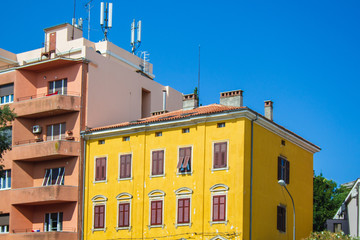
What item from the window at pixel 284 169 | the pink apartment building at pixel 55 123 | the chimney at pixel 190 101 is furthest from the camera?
the pink apartment building at pixel 55 123

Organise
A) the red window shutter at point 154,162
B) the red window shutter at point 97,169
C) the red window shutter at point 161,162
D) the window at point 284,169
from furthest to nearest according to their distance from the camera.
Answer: the red window shutter at point 97,169 → the window at point 284,169 → the red window shutter at point 154,162 → the red window shutter at point 161,162

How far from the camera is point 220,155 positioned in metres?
43.8

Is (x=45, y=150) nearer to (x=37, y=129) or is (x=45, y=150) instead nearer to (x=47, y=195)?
(x=37, y=129)

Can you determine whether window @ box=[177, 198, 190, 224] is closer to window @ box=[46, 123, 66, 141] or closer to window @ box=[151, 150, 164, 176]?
window @ box=[151, 150, 164, 176]

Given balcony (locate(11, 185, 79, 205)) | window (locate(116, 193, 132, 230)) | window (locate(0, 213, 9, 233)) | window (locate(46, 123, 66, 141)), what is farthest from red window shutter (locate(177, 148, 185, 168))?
window (locate(0, 213, 9, 233))

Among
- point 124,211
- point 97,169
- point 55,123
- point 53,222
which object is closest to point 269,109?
point 124,211

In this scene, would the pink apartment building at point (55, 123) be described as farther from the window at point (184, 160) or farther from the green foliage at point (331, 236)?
the green foliage at point (331, 236)

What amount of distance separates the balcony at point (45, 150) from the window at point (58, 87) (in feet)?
14.5

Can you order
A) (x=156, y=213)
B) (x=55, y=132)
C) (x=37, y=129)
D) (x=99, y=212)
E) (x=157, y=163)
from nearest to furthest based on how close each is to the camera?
(x=156, y=213) → (x=157, y=163) → (x=99, y=212) → (x=55, y=132) → (x=37, y=129)

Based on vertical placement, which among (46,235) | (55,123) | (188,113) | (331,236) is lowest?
(46,235)

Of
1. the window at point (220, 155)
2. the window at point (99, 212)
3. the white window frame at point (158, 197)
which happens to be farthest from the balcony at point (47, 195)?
the window at point (220, 155)

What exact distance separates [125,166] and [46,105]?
842 cm

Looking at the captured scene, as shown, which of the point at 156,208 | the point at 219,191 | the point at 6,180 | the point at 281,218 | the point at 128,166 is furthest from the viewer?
the point at 6,180

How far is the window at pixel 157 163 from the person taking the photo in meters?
46.4
